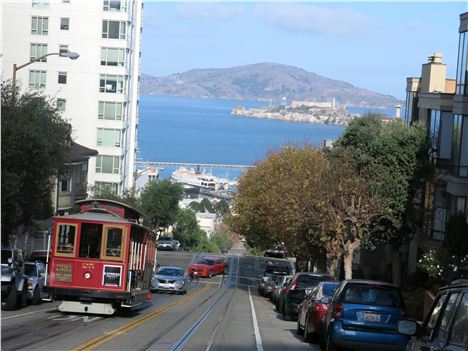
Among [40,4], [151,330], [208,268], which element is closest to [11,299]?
[151,330]

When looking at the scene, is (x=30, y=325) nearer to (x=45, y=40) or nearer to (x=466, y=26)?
(x=466, y=26)

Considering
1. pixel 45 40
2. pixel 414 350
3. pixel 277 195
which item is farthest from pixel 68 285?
pixel 45 40

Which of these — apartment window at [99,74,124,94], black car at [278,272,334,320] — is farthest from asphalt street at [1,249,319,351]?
apartment window at [99,74,124,94]

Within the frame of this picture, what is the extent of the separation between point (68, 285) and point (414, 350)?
1601 cm

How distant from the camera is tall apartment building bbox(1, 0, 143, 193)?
8175cm

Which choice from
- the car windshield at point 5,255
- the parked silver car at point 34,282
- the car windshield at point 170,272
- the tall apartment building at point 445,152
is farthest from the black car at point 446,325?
the car windshield at point 170,272

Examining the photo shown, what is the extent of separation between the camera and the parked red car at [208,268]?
66250 mm

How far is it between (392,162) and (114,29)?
156 ft

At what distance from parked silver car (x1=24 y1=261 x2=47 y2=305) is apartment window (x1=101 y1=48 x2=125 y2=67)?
53.2 meters

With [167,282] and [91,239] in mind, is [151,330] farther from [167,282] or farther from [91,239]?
[167,282]

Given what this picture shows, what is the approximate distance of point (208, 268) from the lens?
221 ft

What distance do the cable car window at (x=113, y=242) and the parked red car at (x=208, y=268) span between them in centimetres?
4166

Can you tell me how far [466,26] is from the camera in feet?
128

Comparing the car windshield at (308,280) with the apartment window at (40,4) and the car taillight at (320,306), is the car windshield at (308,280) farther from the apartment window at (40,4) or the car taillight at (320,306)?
the apartment window at (40,4)
